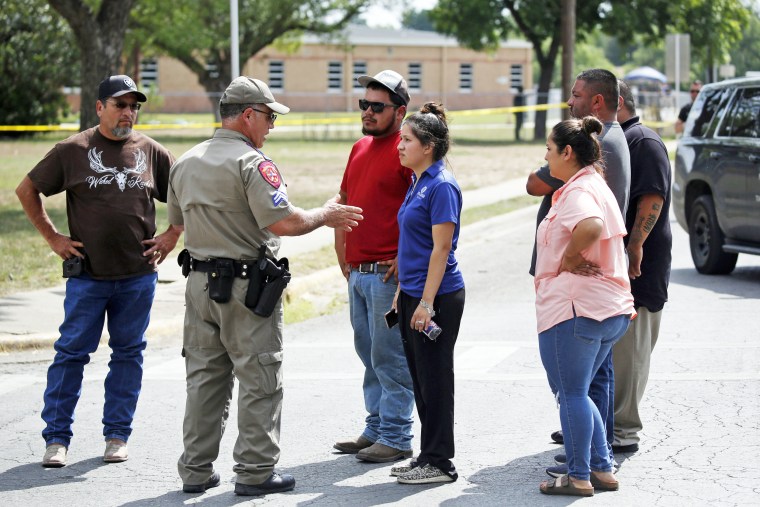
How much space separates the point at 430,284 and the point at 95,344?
6.52ft

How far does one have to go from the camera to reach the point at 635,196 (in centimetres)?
605

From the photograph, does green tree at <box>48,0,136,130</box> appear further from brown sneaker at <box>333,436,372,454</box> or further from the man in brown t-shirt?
brown sneaker at <box>333,436,372,454</box>

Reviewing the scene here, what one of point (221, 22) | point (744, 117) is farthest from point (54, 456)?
point (221, 22)

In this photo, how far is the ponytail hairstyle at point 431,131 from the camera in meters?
5.60

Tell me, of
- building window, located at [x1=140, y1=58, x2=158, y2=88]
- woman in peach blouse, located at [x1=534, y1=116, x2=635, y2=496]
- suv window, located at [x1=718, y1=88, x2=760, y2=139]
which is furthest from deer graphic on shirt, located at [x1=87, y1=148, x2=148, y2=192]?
building window, located at [x1=140, y1=58, x2=158, y2=88]

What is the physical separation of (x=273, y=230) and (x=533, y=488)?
5.72ft

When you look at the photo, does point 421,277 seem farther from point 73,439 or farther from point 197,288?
point 73,439

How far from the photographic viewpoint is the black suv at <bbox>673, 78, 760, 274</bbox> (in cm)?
1147

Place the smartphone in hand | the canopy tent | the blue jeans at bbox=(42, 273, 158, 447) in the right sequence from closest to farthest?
the smartphone in hand → the blue jeans at bbox=(42, 273, 158, 447) → the canopy tent

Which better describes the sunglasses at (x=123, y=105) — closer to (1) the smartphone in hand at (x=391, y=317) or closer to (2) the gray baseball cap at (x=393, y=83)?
(2) the gray baseball cap at (x=393, y=83)

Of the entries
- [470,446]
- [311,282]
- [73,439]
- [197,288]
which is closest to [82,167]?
[197,288]

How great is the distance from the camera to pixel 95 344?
6371 mm

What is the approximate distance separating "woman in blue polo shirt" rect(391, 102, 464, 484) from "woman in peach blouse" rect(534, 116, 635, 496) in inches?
17.7

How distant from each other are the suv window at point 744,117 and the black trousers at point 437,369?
6.80 meters
